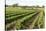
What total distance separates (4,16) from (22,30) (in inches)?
12.9

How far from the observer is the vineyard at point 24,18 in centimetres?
123

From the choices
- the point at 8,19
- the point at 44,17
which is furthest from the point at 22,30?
the point at 44,17

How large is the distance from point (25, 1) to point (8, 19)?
0.36m

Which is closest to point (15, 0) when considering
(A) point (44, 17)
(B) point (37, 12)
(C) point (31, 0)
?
(C) point (31, 0)

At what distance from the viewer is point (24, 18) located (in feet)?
4.12

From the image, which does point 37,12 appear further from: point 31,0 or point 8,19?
point 8,19

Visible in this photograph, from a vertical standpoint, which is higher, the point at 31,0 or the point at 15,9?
the point at 31,0

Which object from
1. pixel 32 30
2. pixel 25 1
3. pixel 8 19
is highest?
pixel 25 1

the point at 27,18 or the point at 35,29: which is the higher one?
the point at 27,18

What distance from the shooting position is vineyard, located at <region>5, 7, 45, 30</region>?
1.23 metres

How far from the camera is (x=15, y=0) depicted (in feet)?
4.10

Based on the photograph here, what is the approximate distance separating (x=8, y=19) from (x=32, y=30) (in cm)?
38

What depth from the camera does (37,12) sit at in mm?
1274

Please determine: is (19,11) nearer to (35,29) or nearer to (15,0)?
(15,0)
